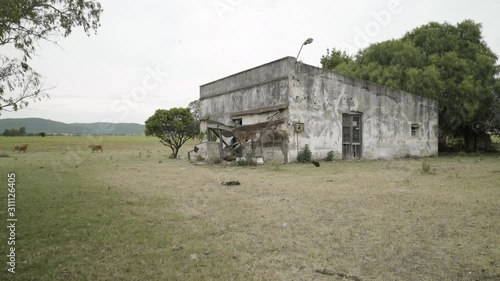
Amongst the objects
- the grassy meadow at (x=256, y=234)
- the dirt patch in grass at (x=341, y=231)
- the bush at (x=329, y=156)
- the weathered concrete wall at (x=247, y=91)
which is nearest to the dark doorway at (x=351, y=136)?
the bush at (x=329, y=156)

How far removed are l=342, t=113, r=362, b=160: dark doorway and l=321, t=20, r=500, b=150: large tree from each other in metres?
4.99

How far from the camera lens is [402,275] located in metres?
2.64

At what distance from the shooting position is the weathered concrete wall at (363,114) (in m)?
13.3

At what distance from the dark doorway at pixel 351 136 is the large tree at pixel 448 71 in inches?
196

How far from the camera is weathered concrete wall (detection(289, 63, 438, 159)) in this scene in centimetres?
1330

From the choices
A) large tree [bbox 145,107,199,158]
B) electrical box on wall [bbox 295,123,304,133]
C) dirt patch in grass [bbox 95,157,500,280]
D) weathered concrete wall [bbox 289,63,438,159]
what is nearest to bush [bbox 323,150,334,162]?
weathered concrete wall [bbox 289,63,438,159]

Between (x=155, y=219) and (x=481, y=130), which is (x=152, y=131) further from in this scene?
(x=481, y=130)

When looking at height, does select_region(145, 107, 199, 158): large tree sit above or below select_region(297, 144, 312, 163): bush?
above

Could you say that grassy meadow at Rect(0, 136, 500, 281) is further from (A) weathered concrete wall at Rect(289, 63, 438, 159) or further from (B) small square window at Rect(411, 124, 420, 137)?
(B) small square window at Rect(411, 124, 420, 137)

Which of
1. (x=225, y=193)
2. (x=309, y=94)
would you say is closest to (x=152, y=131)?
(x=309, y=94)

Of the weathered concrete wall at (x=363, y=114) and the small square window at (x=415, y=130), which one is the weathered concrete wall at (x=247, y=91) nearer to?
the weathered concrete wall at (x=363, y=114)

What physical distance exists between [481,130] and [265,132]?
1601 cm

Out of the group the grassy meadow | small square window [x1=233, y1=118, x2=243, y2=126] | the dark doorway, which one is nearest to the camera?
the grassy meadow

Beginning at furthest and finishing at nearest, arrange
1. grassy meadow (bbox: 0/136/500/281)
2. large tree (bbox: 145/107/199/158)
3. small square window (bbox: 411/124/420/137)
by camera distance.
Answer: small square window (bbox: 411/124/420/137), large tree (bbox: 145/107/199/158), grassy meadow (bbox: 0/136/500/281)
